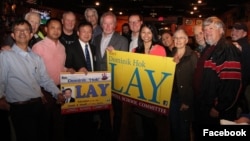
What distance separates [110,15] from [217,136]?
2.39m

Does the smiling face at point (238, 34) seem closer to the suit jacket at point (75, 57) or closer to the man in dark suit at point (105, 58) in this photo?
the man in dark suit at point (105, 58)

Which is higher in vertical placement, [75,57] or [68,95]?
[75,57]

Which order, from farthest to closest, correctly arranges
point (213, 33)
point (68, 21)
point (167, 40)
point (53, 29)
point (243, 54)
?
point (167, 40) → point (243, 54) → point (68, 21) → point (53, 29) → point (213, 33)

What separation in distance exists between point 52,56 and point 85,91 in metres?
0.56

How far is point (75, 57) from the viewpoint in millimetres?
3484

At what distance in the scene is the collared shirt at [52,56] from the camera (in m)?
3.32

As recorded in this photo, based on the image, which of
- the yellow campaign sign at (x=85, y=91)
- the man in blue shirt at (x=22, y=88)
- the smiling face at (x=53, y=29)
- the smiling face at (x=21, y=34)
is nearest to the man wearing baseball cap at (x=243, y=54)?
the yellow campaign sign at (x=85, y=91)

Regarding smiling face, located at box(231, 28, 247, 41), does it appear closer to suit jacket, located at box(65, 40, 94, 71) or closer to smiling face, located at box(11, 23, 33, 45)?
suit jacket, located at box(65, 40, 94, 71)

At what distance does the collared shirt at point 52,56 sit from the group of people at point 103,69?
1cm

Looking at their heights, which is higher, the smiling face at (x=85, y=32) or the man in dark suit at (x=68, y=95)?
the smiling face at (x=85, y=32)

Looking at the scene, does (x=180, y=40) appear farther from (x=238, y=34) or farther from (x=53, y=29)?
(x=238, y=34)

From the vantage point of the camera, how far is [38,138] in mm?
2791

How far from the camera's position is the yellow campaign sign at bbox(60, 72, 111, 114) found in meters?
3.31

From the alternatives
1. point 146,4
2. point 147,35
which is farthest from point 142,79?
point 146,4
